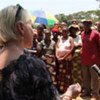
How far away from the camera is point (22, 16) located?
7.70 ft

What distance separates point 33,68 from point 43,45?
6.54 m

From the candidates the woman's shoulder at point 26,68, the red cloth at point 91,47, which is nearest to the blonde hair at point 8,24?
the woman's shoulder at point 26,68

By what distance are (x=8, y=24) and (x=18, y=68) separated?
0.26 m

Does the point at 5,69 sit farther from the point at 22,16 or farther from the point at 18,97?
the point at 22,16

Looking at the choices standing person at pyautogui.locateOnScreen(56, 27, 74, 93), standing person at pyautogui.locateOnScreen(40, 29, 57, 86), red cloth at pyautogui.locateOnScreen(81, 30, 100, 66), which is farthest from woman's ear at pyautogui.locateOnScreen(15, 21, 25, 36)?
standing person at pyautogui.locateOnScreen(40, 29, 57, 86)

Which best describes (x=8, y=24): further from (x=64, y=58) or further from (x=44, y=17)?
(x=44, y=17)

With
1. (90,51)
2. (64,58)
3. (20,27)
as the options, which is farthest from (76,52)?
(20,27)

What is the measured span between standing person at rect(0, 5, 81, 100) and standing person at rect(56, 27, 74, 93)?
6112mm

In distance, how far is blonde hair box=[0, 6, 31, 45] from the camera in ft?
7.51

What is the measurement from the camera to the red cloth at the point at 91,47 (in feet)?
27.1

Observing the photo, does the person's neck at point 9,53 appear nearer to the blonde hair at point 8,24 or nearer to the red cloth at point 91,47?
the blonde hair at point 8,24

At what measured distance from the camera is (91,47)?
8.35 m

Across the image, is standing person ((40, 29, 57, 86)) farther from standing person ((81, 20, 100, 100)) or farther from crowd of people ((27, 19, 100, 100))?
standing person ((81, 20, 100, 100))

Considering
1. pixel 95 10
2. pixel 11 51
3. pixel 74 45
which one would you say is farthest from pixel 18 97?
Result: pixel 95 10
